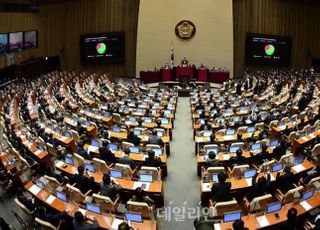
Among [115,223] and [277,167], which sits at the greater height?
[277,167]

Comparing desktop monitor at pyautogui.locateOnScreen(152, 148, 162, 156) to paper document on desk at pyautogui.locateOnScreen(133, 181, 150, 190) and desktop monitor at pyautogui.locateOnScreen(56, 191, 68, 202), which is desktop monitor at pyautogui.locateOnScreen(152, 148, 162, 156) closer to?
paper document on desk at pyautogui.locateOnScreen(133, 181, 150, 190)

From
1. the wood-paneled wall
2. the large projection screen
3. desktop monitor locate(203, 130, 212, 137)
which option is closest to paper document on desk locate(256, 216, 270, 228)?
desktop monitor locate(203, 130, 212, 137)

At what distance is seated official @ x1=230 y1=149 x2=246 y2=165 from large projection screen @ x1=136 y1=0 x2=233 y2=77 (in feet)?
70.3

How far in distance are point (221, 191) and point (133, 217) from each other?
7.66 feet

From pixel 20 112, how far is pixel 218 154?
35.0 ft

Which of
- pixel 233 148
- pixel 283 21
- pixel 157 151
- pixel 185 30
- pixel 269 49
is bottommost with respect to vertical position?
pixel 157 151

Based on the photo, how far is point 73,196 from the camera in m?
9.02

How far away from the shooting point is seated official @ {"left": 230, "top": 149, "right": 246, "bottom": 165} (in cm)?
1100

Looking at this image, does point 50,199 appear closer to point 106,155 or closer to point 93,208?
point 93,208

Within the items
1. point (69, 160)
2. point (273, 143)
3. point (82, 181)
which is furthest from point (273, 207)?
point (69, 160)

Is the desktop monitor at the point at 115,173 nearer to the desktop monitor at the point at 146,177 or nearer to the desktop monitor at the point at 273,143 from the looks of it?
the desktop monitor at the point at 146,177

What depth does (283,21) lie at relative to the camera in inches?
1214

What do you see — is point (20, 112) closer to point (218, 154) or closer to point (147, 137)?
point (147, 137)

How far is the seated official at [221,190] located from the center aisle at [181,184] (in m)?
0.96
